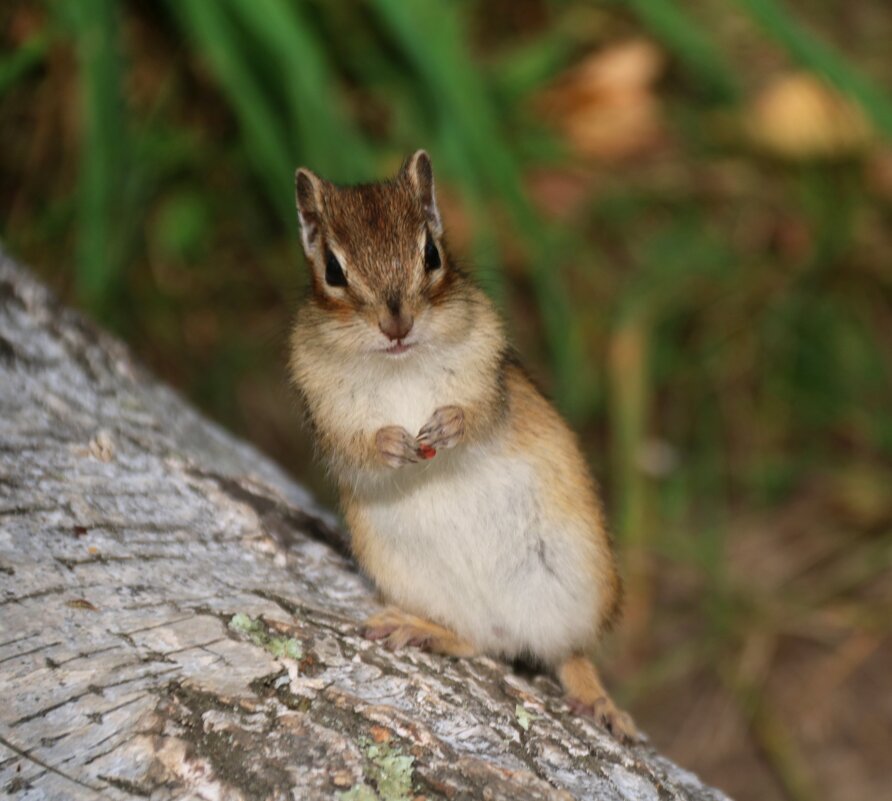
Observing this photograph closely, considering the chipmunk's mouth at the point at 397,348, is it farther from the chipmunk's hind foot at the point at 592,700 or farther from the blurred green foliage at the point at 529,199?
the blurred green foliage at the point at 529,199

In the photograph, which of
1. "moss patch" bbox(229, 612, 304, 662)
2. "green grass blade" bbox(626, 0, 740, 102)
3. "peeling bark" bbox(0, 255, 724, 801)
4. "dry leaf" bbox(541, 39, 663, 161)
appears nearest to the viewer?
"peeling bark" bbox(0, 255, 724, 801)

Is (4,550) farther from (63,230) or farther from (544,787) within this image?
(63,230)

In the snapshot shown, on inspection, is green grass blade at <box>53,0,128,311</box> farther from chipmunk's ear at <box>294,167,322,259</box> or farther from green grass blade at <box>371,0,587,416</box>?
chipmunk's ear at <box>294,167,322,259</box>

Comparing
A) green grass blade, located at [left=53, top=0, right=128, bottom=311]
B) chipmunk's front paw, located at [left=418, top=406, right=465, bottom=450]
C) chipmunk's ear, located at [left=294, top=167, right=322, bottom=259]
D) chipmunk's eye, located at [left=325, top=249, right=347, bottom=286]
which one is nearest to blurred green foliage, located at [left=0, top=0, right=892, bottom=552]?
green grass blade, located at [left=53, top=0, right=128, bottom=311]

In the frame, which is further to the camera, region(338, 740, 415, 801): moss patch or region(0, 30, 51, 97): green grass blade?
region(0, 30, 51, 97): green grass blade

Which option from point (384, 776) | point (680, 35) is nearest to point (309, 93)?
point (680, 35)

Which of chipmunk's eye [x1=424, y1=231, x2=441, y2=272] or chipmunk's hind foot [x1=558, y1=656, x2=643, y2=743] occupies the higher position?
chipmunk's eye [x1=424, y1=231, x2=441, y2=272]

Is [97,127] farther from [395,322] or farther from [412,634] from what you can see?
[412,634]
